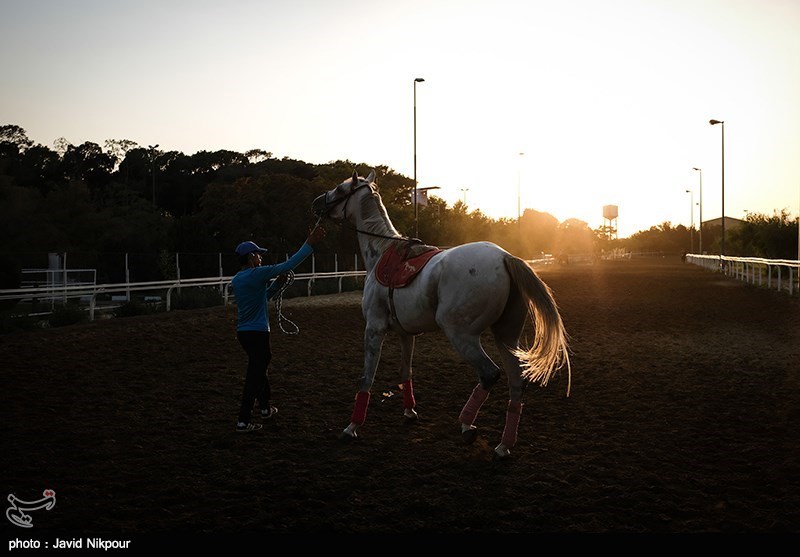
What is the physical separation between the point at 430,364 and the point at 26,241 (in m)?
35.4

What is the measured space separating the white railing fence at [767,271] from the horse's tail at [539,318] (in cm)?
1647

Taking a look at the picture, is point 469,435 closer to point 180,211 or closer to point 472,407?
point 472,407

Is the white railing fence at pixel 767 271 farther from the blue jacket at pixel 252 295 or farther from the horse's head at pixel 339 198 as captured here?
the blue jacket at pixel 252 295

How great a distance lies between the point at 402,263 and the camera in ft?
19.6

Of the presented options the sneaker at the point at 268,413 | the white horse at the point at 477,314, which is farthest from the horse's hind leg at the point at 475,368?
the sneaker at the point at 268,413

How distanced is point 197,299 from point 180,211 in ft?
179

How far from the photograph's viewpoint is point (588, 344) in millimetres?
11445

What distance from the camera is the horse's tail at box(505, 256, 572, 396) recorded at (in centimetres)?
546

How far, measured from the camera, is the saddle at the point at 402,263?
583 cm

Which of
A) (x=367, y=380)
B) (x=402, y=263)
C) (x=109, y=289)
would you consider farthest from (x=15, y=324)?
(x=402, y=263)

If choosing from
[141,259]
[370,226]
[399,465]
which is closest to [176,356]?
[370,226]

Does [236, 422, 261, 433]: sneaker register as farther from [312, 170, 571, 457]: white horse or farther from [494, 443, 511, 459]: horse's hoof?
[494, 443, 511, 459]: horse's hoof

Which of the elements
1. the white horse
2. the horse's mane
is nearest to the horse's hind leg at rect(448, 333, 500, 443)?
the white horse

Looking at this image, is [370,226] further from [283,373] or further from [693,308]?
[693,308]
